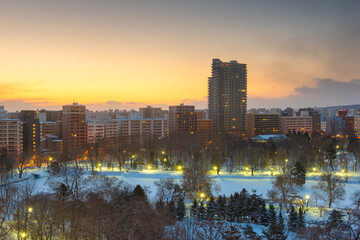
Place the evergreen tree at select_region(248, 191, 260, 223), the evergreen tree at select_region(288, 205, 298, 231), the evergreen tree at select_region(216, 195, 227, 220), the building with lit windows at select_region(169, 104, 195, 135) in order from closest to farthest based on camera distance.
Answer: the evergreen tree at select_region(288, 205, 298, 231) → the evergreen tree at select_region(248, 191, 260, 223) → the evergreen tree at select_region(216, 195, 227, 220) → the building with lit windows at select_region(169, 104, 195, 135)

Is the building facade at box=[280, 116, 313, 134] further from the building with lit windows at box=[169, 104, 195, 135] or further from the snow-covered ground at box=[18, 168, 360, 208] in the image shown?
the snow-covered ground at box=[18, 168, 360, 208]

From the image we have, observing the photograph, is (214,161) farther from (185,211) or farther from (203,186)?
(185,211)

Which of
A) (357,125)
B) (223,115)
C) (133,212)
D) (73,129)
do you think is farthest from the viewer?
(357,125)

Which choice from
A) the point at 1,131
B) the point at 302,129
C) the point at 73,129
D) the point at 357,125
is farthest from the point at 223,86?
the point at 357,125

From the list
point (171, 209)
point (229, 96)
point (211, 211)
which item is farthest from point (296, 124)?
point (171, 209)

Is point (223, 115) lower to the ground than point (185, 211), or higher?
higher

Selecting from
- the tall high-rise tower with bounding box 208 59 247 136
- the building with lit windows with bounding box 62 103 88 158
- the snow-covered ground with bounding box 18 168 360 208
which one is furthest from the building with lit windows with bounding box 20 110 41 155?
the tall high-rise tower with bounding box 208 59 247 136

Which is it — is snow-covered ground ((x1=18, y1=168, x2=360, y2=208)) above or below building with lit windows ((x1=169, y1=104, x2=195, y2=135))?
below

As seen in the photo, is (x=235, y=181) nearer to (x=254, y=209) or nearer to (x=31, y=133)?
(x=254, y=209)
